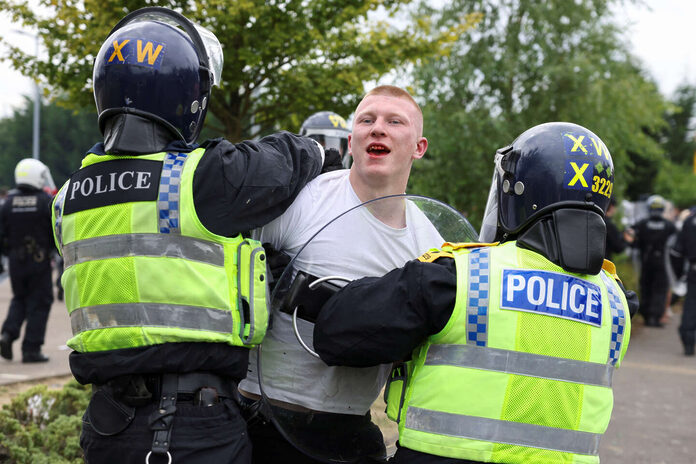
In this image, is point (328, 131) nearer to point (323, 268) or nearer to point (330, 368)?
point (323, 268)

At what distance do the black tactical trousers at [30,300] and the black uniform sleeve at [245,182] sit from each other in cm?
655

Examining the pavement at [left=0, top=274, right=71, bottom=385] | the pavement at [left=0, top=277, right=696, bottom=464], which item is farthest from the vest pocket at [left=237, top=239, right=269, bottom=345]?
the pavement at [left=0, top=274, right=71, bottom=385]

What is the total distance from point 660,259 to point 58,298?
37.7ft

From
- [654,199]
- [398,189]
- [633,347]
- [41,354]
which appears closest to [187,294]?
[398,189]

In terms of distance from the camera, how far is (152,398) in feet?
7.18

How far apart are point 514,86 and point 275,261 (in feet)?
37.8

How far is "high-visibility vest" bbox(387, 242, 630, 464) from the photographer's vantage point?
2.02m

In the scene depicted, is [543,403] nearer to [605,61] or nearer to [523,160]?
[523,160]

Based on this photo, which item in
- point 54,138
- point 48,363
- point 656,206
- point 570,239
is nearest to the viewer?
point 570,239

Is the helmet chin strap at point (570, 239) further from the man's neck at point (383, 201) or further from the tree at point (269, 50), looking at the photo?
the tree at point (269, 50)

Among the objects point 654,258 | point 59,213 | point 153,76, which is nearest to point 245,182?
point 153,76

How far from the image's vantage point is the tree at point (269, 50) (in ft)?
20.8

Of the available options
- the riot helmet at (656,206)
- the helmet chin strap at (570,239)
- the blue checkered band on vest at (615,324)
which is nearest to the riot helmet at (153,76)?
the helmet chin strap at (570,239)

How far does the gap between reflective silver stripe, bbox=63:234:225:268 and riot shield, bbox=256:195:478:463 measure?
0.32 m
